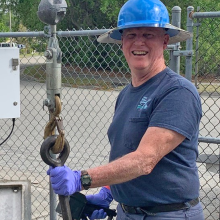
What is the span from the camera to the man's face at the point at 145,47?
236 cm

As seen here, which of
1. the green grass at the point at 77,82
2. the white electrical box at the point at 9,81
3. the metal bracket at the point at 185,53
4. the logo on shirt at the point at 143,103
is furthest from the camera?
the green grass at the point at 77,82

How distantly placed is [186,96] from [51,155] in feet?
2.47

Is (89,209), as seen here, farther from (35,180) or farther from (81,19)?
(81,19)

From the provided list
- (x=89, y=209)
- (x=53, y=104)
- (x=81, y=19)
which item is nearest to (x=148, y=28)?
(x=53, y=104)

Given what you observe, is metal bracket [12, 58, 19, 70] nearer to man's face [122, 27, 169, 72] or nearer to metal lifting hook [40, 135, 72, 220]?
man's face [122, 27, 169, 72]

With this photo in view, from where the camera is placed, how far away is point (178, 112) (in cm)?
216

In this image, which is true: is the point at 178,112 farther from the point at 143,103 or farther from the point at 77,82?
the point at 77,82

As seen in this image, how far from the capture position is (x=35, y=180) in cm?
605

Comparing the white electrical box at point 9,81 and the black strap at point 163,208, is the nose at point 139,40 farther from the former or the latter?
the white electrical box at point 9,81

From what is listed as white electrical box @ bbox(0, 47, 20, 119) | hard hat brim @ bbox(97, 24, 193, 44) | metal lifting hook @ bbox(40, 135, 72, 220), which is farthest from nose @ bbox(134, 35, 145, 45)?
white electrical box @ bbox(0, 47, 20, 119)

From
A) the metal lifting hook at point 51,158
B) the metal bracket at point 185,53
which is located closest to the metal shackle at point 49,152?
the metal lifting hook at point 51,158

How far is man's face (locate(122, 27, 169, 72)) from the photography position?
2357 mm

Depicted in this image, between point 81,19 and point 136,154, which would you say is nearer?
point 136,154

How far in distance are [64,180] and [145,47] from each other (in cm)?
85
